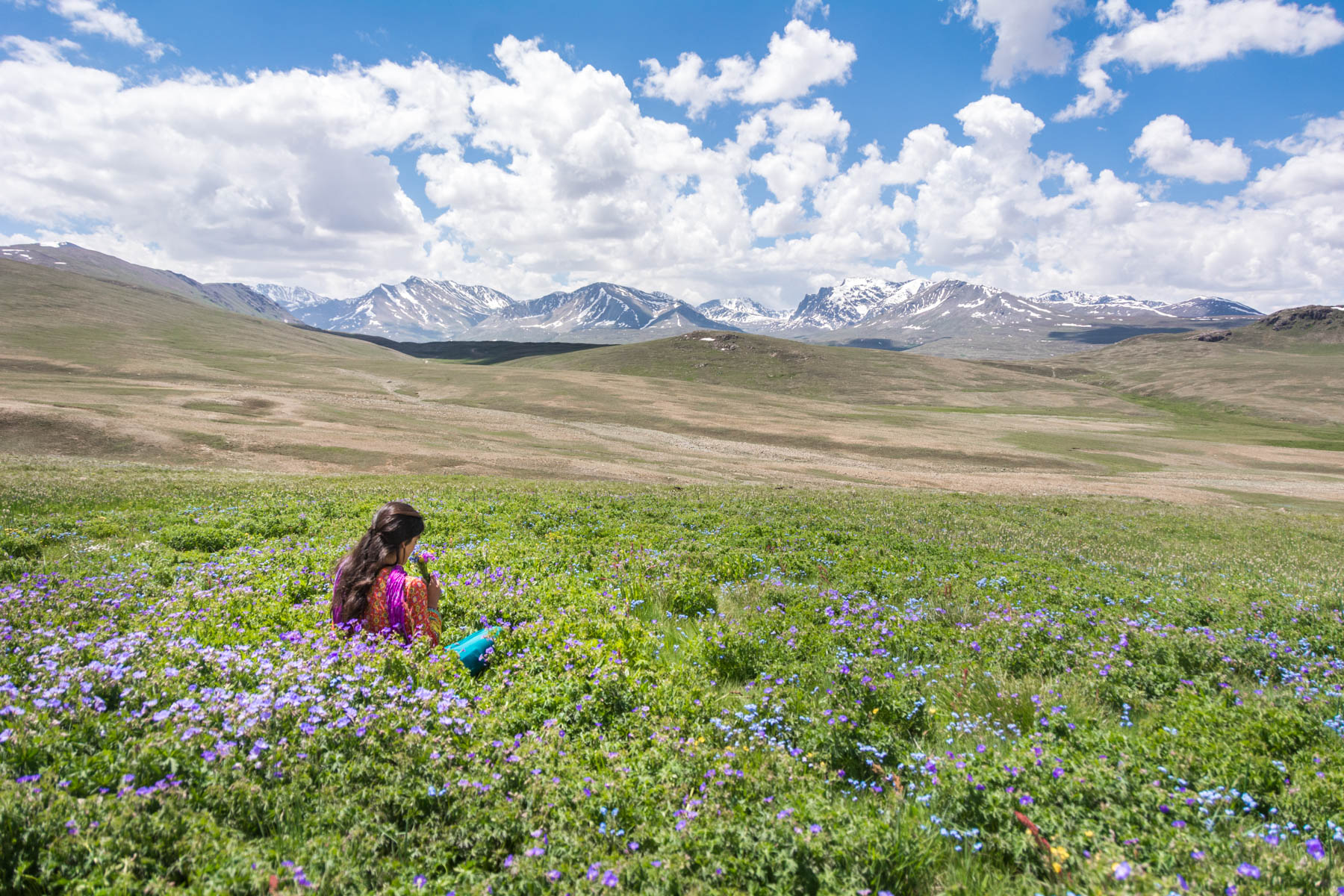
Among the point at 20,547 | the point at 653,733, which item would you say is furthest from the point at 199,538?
the point at 653,733

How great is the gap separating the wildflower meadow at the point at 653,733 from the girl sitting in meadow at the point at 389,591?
0.44m

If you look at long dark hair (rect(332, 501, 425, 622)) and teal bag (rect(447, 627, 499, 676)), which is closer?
teal bag (rect(447, 627, 499, 676))

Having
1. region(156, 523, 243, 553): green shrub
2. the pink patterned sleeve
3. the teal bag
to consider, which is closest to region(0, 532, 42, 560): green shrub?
region(156, 523, 243, 553): green shrub

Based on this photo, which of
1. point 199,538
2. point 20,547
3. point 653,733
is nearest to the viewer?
point 653,733

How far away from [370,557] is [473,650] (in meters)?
1.86

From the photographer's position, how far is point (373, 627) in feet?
26.2

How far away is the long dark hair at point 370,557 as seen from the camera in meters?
8.02

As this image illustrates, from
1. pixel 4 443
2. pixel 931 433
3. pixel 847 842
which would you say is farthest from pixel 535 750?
pixel 931 433

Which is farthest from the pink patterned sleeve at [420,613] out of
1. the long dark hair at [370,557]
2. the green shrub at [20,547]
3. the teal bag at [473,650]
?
the green shrub at [20,547]

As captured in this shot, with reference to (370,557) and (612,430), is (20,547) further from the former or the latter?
(612,430)

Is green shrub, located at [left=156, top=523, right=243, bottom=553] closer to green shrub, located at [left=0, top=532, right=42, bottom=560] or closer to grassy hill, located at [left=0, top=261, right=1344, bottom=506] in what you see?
green shrub, located at [left=0, top=532, right=42, bottom=560]

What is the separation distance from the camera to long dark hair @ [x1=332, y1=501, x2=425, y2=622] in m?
8.02

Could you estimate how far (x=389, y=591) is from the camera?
809 cm

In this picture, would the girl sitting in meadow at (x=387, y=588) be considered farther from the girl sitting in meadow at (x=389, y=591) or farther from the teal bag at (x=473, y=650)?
the teal bag at (x=473, y=650)
